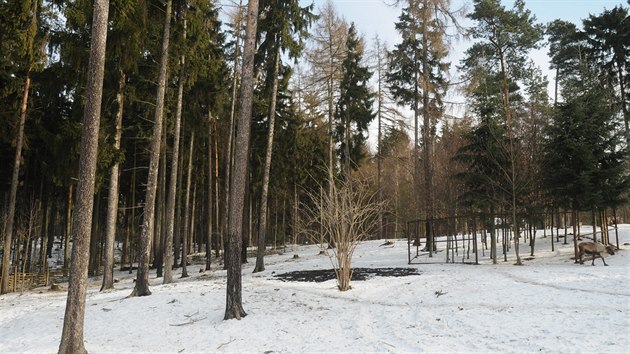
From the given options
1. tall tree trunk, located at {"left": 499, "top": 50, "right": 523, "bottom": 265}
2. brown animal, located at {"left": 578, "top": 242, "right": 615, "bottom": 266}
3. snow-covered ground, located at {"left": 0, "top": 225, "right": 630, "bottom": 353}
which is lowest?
snow-covered ground, located at {"left": 0, "top": 225, "right": 630, "bottom": 353}

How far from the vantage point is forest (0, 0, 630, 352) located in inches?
466

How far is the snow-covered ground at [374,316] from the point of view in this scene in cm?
662

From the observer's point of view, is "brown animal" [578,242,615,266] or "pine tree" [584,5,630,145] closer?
"brown animal" [578,242,615,266]

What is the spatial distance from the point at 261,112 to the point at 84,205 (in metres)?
13.7

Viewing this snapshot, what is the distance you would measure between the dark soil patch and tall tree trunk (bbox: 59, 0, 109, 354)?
7.46 m

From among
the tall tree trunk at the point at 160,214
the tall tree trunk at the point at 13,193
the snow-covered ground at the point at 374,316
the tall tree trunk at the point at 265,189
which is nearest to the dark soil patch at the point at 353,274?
the snow-covered ground at the point at 374,316

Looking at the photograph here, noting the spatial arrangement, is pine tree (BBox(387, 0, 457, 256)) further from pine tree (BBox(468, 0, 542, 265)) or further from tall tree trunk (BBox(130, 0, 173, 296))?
tall tree trunk (BBox(130, 0, 173, 296))

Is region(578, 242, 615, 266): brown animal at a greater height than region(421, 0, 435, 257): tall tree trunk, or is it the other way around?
region(421, 0, 435, 257): tall tree trunk

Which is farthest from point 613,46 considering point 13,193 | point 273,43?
point 13,193

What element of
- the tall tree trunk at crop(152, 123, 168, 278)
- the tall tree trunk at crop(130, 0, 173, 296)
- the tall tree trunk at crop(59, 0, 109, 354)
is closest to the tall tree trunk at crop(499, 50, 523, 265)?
the tall tree trunk at crop(130, 0, 173, 296)

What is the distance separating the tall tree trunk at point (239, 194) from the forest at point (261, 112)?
4 cm

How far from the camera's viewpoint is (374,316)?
8.38 metres

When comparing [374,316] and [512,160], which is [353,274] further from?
[512,160]

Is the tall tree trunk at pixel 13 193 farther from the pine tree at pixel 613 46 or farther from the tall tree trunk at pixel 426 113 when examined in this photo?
the pine tree at pixel 613 46
